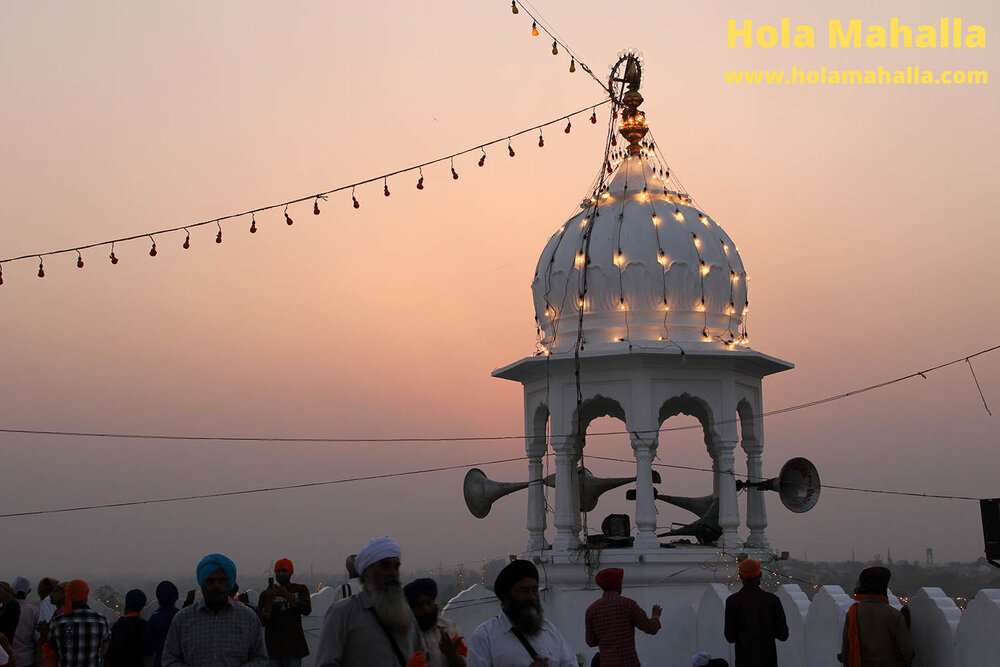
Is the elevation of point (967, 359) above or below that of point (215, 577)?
above

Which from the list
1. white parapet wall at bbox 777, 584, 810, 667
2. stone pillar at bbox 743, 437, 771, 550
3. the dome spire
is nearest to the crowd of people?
white parapet wall at bbox 777, 584, 810, 667

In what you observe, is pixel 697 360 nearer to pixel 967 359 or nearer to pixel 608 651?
pixel 967 359

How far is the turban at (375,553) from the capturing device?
7.43 meters

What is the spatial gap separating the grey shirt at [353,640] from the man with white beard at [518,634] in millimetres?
688

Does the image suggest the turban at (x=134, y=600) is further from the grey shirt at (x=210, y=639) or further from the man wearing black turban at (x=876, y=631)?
the man wearing black turban at (x=876, y=631)

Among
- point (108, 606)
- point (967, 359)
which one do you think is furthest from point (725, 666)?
point (108, 606)

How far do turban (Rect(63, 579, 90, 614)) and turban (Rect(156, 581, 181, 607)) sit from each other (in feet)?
3.80

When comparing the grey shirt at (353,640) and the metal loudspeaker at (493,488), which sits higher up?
the metal loudspeaker at (493,488)

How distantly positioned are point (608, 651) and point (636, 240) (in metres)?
10.6

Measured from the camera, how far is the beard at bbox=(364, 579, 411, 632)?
7.25 meters

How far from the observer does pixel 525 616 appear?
25.6 feet

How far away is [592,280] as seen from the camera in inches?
880

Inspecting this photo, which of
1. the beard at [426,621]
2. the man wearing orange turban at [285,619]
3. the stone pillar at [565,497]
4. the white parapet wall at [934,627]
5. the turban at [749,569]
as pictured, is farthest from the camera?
the stone pillar at [565,497]

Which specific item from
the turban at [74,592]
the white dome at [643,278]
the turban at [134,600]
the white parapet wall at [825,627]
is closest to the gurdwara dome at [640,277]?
the white dome at [643,278]
